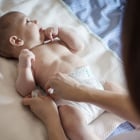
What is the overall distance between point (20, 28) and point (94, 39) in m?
0.29

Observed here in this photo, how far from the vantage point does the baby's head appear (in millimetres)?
1201

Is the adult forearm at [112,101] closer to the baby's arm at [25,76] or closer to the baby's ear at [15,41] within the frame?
the baby's arm at [25,76]

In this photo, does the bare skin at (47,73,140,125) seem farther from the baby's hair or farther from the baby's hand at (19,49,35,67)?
the baby's hair

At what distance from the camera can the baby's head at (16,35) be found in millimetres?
1201

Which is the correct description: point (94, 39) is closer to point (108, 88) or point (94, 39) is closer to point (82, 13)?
point (82, 13)

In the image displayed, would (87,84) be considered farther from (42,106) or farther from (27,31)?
(27,31)

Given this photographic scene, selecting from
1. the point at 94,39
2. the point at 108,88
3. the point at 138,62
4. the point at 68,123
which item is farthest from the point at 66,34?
the point at 138,62

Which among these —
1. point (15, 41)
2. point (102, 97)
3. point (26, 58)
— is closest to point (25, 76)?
point (26, 58)

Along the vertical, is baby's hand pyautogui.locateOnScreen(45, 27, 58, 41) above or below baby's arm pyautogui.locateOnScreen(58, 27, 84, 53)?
above

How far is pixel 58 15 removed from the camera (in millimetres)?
1431

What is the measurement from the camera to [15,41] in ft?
3.94

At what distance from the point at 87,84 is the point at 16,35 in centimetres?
30

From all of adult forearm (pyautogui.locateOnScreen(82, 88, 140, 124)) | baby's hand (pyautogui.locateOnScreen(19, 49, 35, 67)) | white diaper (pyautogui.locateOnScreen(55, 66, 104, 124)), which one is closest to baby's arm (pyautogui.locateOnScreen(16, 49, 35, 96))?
baby's hand (pyautogui.locateOnScreen(19, 49, 35, 67))

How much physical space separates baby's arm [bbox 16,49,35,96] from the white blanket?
0.03 m
